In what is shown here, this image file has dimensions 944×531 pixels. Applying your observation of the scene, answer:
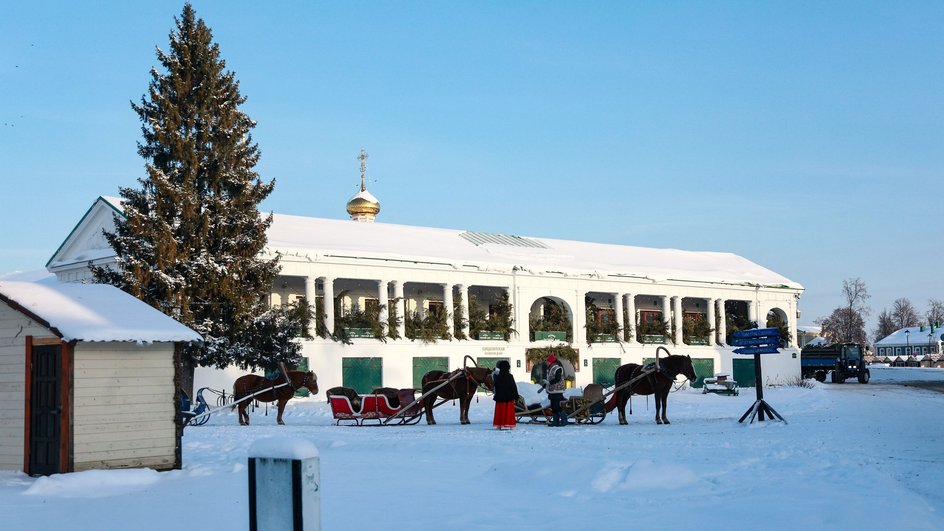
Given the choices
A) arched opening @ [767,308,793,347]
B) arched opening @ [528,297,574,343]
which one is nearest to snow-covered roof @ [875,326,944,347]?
arched opening @ [767,308,793,347]

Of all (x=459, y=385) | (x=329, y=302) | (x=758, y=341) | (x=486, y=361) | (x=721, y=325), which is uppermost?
(x=329, y=302)

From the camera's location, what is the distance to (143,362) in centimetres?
1534

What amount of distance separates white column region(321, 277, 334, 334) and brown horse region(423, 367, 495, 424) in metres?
16.3

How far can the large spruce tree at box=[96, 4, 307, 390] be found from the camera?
34062mm

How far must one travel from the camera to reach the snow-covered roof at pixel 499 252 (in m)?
46.9

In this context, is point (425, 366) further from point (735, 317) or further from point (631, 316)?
point (735, 317)

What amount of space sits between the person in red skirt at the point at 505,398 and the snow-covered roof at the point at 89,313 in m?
9.61

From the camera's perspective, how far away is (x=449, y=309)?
1945 inches

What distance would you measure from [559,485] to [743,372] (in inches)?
1980

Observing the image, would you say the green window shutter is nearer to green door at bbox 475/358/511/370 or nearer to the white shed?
green door at bbox 475/358/511/370

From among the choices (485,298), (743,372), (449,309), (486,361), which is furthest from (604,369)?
(449,309)

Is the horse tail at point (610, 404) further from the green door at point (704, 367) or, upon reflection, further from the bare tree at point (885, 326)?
the bare tree at point (885, 326)

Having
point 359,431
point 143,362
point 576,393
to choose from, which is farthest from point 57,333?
point 576,393

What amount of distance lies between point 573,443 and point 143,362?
788 cm
